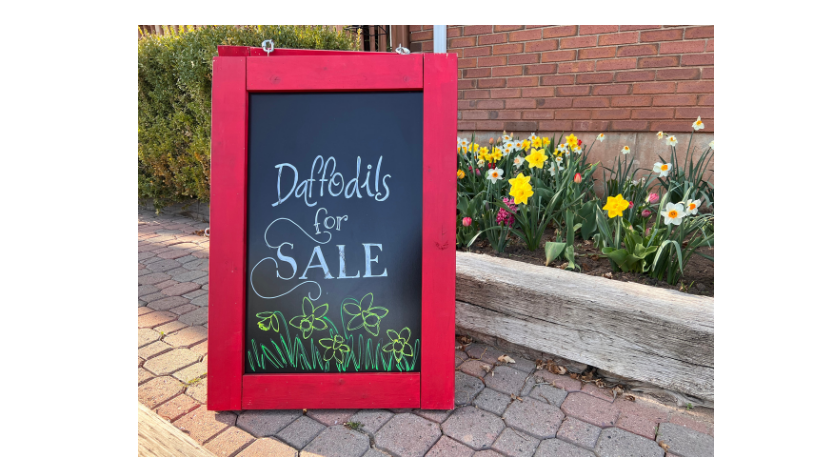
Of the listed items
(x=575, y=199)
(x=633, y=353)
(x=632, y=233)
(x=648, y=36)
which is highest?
(x=648, y=36)

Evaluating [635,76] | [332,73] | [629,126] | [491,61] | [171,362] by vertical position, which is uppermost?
[491,61]

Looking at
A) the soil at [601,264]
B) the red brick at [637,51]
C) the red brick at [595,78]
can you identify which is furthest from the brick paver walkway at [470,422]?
the red brick at [637,51]

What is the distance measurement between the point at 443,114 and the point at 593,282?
3.26ft

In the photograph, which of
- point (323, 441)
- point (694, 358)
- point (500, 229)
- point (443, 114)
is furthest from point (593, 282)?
point (323, 441)

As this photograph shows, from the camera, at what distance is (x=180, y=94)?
427cm

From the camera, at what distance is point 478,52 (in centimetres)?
401

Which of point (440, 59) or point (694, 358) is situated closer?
point (440, 59)

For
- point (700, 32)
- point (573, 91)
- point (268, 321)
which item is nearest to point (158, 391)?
point (268, 321)

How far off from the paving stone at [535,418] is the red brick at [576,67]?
2806 millimetres

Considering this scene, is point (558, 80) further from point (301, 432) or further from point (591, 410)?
point (301, 432)

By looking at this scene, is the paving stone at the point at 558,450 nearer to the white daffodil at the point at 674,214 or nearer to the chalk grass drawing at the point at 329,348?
the chalk grass drawing at the point at 329,348

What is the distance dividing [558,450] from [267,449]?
3.08 feet

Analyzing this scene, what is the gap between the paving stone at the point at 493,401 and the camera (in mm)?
1662

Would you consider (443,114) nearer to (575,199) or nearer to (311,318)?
(311,318)
